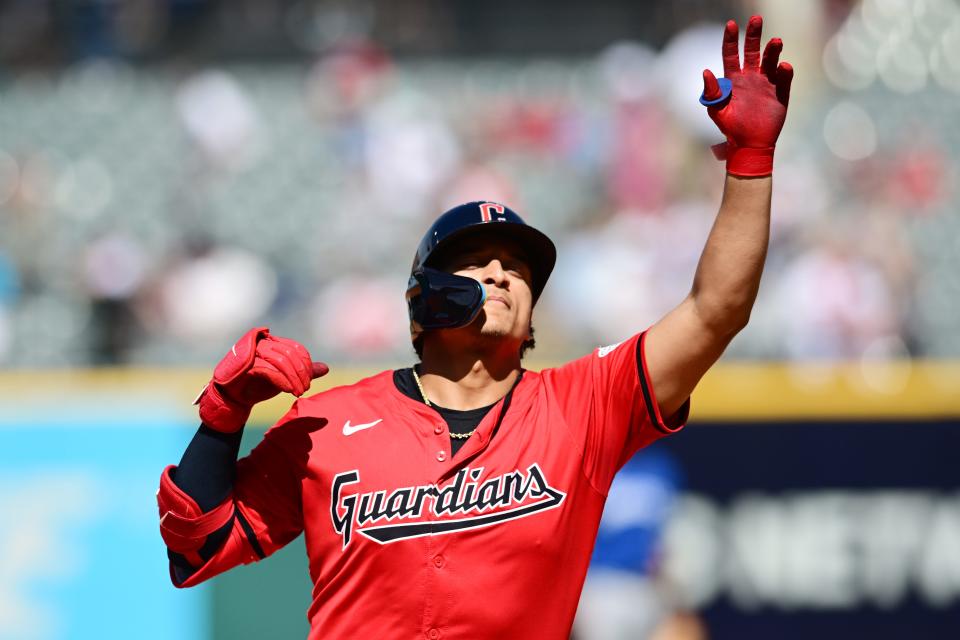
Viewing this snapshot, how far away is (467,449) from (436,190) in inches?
225

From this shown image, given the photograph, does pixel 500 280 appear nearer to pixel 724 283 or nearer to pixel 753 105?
pixel 724 283

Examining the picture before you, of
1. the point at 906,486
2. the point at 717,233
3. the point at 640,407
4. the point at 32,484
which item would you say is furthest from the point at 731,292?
the point at 32,484

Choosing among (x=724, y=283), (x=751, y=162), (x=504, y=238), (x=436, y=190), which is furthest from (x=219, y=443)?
(x=436, y=190)

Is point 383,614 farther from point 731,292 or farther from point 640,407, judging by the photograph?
point 731,292

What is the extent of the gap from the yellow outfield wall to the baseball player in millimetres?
2139

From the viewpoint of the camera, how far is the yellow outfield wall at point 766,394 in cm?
468

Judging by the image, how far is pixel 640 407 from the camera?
2557 mm

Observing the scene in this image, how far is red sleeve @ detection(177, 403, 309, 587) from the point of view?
102 inches

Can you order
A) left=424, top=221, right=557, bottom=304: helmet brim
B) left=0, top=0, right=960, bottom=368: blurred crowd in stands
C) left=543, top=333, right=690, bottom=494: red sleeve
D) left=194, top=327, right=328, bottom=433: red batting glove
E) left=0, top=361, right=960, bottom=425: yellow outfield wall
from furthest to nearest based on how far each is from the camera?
left=0, top=0, right=960, bottom=368: blurred crowd in stands < left=0, top=361, right=960, bottom=425: yellow outfield wall < left=424, top=221, right=557, bottom=304: helmet brim < left=543, top=333, right=690, bottom=494: red sleeve < left=194, top=327, right=328, bottom=433: red batting glove

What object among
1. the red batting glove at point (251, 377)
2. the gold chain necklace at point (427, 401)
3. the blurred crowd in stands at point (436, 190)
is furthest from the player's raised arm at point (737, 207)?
the blurred crowd in stands at point (436, 190)

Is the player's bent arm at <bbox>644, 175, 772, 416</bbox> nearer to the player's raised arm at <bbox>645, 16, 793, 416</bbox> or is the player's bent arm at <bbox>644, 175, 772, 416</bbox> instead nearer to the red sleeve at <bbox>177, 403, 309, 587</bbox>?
the player's raised arm at <bbox>645, 16, 793, 416</bbox>

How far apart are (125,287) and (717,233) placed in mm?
5825

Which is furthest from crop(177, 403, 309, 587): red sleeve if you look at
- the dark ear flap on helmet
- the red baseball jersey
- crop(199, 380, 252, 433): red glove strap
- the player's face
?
the player's face

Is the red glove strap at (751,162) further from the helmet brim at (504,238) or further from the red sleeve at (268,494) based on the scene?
the red sleeve at (268,494)
